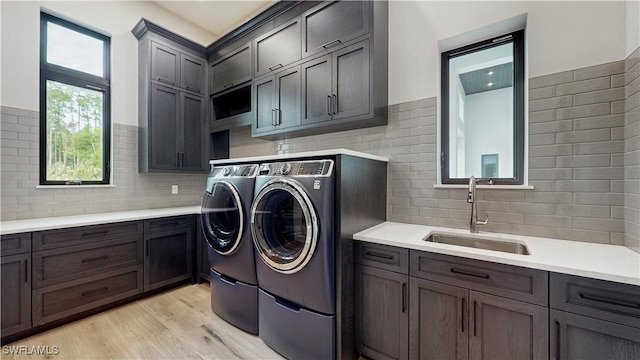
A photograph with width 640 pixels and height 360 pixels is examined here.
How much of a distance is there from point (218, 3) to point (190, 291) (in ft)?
11.0

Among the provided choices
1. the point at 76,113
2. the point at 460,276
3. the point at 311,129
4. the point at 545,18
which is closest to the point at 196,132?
the point at 76,113

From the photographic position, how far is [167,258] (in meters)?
2.72

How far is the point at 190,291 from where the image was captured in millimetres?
2754

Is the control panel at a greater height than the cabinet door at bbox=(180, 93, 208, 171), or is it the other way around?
the cabinet door at bbox=(180, 93, 208, 171)

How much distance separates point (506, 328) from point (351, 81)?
6.12 feet

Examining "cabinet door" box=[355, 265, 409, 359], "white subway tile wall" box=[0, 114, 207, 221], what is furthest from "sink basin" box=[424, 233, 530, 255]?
"white subway tile wall" box=[0, 114, 207, 221]

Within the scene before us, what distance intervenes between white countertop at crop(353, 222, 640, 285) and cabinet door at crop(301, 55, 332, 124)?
3.65 feet

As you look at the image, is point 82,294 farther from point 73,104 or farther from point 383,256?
point 383,256

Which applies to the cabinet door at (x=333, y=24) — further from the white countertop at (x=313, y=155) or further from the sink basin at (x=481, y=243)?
the sink basin at (x=481, y=243)

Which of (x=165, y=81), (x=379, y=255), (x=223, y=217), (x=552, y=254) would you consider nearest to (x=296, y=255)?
(x=379, y=255)

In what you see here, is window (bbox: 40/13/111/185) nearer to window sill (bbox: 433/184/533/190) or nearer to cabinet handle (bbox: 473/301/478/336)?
window sill (bbox: 433/184/533/190)

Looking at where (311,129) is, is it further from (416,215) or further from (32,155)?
(32,155)

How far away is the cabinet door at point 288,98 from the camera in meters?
2.44

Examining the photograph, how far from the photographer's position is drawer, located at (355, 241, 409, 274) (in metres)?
1.52
